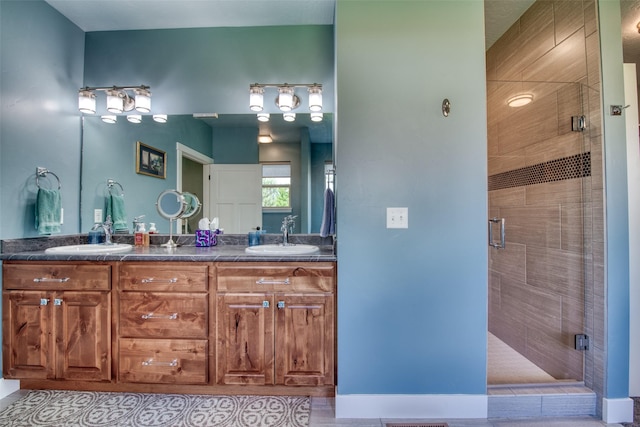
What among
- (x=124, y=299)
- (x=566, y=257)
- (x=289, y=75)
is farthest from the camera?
(x=289, y=75)

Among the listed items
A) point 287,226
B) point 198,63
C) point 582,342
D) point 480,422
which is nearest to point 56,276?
point 287,226

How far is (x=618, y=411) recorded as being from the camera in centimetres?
149

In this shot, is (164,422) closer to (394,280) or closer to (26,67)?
(394,280)


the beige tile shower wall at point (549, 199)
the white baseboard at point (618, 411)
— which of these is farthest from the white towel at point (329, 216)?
the white baseboard at point (618, 411)

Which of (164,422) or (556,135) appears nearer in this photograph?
(164,422)

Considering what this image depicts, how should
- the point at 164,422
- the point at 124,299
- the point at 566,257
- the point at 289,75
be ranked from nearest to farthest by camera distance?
the point at 164,422
the point at 124,299
the point at 566,257
the point at 289,75

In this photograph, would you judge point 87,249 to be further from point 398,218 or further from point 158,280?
point 398,218

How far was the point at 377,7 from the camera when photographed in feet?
5.15

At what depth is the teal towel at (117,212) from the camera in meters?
2.25

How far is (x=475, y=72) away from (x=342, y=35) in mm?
790

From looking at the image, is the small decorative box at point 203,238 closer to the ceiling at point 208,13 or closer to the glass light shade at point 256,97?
the glass light shade at point 256,97

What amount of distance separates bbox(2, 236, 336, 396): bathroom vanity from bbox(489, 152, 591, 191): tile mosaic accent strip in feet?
5.29

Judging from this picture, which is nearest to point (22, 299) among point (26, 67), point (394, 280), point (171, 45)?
point (26, 67)

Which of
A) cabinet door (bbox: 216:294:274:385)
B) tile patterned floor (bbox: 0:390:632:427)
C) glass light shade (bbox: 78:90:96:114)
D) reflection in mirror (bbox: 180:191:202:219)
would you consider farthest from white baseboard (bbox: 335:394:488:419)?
glass light shade (bbox: 78:90:96:114)
